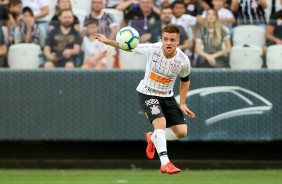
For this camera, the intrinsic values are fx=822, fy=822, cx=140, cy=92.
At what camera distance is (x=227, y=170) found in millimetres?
16719

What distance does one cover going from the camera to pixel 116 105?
16.4m

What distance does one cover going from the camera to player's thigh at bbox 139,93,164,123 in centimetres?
1184

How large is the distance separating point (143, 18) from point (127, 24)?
54 cm

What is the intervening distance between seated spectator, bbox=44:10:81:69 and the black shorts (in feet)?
12.7

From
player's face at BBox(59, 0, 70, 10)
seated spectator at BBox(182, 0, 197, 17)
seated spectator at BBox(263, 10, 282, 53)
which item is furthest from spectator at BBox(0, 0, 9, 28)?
seated spectator at BBox(263, 10, 282, 53)

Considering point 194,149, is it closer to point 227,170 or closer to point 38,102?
point 227,170

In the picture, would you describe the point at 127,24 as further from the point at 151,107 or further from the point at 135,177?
the point at 151,107

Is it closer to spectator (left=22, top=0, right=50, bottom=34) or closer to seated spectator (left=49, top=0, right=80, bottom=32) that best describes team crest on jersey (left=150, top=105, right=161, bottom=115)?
seated spectator (left=49, top=0, right=80, bottom=32)

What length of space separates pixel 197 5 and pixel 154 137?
540 centimetres

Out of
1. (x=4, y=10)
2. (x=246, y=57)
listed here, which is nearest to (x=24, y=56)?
(x=4, y=10)

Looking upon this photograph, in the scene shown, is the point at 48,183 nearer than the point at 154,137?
No

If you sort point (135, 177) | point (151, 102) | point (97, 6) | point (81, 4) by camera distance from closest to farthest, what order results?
1. point (151, 102)
2. point (135, 177)
3. point (97, 6)
4. point (81, 4)

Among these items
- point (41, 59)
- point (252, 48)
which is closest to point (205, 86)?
point (252, 48)

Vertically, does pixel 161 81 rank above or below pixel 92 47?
above
